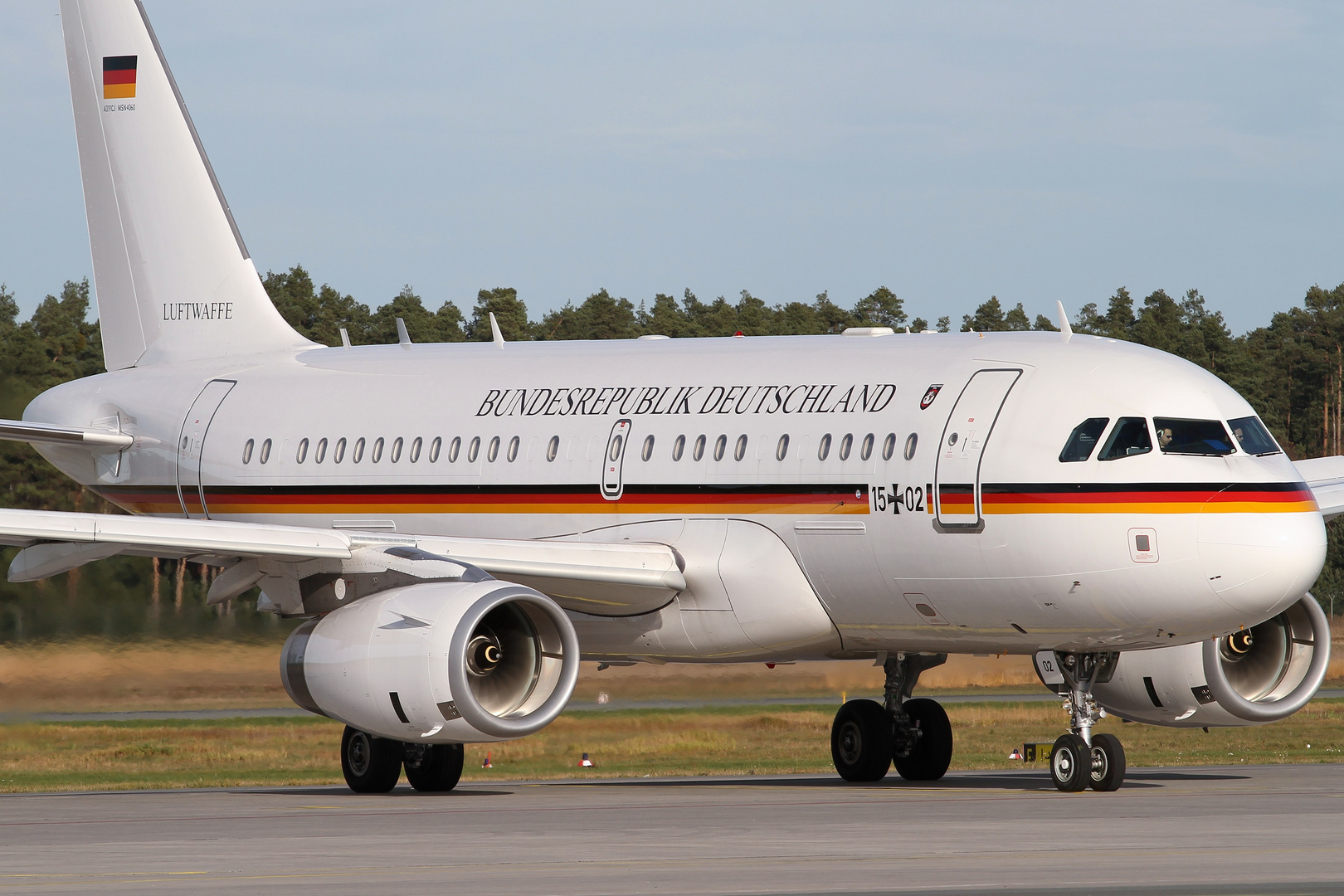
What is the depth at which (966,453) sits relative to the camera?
790 inches

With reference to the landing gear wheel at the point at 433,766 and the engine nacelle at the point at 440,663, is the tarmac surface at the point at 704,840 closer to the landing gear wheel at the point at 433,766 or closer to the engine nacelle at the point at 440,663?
the landing gear wheel at the point at 433,766

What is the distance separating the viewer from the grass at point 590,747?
29.9m

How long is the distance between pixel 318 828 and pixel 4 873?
3.90 metres

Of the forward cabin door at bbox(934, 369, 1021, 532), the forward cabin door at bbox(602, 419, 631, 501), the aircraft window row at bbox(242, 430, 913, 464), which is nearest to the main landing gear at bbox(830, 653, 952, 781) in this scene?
the aircraft window row at bbox(242, 430, 913, 464)

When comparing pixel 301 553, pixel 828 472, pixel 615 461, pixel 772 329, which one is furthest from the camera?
pixel 772 329

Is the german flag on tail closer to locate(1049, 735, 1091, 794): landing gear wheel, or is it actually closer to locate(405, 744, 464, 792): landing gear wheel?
locate(405, 744, 464, 792): landing gear wheel

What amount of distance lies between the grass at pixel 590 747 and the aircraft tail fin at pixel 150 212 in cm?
588

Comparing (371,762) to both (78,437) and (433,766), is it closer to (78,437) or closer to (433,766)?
(433,766)

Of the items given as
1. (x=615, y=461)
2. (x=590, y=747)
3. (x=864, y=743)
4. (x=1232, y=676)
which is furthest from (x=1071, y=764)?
(x=590, y=747)

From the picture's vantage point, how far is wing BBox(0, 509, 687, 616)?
2016 cm

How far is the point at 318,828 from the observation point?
17422 mm

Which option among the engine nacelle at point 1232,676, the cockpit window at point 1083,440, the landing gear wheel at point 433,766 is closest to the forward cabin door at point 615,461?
the landing gear wheel at point 433,766

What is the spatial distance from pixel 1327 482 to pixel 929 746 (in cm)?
602

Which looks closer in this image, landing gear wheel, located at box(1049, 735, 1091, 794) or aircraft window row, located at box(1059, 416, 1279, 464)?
aircraft window row, located at box(1059, 416, 1279, 464)
